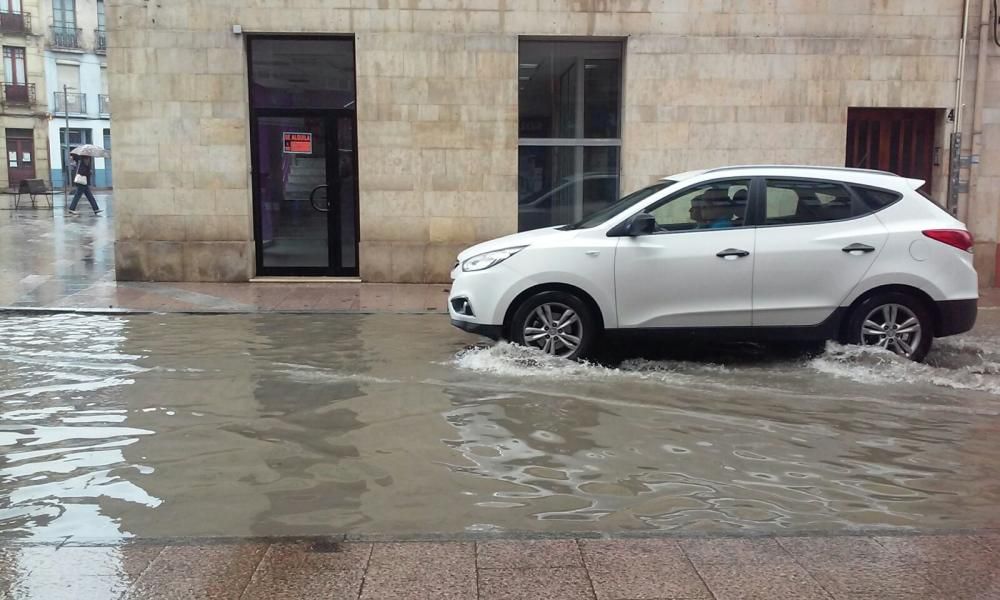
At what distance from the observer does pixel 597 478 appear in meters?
5.10

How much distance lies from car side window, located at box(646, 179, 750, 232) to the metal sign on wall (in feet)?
22.0

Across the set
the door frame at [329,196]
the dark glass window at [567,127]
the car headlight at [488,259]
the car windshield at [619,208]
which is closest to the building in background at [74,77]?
the door frame at [329,196]

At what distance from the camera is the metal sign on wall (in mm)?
12984

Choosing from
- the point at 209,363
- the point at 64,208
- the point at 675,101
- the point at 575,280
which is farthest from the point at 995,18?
the point at 64,208

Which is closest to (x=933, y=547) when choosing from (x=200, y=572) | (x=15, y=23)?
(x=200, y=572)

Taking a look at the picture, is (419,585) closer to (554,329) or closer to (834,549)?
(834,549)

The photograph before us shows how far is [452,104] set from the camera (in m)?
12.7

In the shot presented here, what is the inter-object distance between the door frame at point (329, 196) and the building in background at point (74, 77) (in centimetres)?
4229

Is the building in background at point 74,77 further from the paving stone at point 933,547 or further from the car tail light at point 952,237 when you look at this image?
the paving stone at point 933,547

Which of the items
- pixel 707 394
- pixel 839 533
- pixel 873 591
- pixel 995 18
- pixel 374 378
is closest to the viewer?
pixel 873 591

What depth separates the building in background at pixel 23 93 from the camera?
4938cm

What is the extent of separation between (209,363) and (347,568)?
183 inches

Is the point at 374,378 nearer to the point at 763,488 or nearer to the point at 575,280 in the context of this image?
the point at 575,280

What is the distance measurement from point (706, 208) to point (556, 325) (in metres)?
1.66
